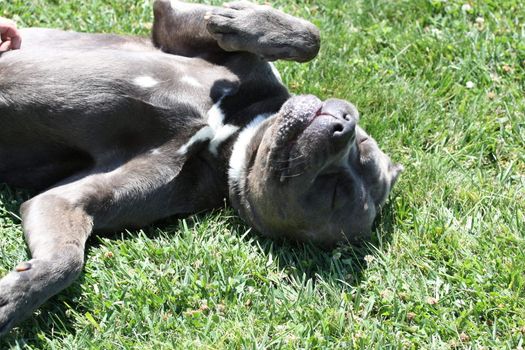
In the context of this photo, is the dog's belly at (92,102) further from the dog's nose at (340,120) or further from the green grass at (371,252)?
the dog's nose at (340,120)

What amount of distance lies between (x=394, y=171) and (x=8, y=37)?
2340 millimetres

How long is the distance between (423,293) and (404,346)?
0.41 m

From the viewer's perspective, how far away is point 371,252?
509 centimetres

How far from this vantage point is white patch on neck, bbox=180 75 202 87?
5301 millimetres

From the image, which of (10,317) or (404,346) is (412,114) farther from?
(10,317)

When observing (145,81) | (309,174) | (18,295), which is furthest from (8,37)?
(309,174)

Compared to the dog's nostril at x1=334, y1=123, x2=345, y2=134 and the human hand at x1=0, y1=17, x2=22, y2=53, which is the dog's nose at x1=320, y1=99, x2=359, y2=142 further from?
the human hand at x1=0, y1=17, x2=22, y2=53

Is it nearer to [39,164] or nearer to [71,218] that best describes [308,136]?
[71,218]

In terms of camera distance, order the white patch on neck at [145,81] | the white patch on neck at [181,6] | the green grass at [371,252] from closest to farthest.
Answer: the green grass at [371,252]
the white patch on neck at [145,81]
the white patch on neck at [181,6]

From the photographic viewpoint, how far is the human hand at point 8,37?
17.4 ft

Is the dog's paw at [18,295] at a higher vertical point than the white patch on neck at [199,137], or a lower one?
lower

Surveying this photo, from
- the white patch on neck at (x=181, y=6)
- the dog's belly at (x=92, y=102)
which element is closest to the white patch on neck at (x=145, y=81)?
the dog's belly at (x=92, y=102)

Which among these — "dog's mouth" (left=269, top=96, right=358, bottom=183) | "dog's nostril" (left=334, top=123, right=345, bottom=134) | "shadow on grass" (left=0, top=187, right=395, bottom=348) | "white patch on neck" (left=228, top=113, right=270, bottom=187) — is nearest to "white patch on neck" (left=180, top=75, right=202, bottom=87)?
"white patch on neck" (left=228, top=113, right=270, bottom=187)

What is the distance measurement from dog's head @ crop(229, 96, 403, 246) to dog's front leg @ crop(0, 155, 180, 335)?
450 millimetres
